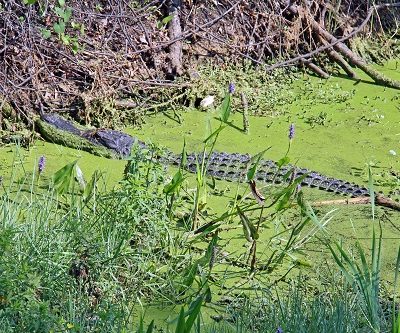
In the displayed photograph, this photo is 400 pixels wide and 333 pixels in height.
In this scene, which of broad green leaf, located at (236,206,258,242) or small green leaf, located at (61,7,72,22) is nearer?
broad green leaf, located at (236,206,258,242)

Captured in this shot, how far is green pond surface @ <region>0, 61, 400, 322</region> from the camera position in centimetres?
479

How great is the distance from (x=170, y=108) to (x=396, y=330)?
12.9 ft

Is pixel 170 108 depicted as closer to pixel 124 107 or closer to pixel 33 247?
pixel 124 107

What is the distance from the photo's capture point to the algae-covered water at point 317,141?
4.91 m

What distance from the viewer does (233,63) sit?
280 inches

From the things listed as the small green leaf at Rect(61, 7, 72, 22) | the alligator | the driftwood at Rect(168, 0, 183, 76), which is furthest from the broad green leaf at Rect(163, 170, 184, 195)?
the driftwood at Rect(168, 0, 183, 76)

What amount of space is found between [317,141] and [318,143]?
0.03 m

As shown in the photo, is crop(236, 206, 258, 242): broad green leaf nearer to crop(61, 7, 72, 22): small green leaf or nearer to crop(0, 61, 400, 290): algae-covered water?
crop(0, 61, 400, 290): algae-covered water

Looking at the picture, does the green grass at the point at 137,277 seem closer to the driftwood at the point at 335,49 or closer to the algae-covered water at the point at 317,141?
the algae-covered water at the point at 317,141

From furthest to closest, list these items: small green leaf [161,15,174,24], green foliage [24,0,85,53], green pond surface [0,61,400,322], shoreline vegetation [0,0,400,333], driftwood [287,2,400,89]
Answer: driftwood [287,2,400,89] < small green leaf [161,15,174,24] < green pond surface [0,61,400,322] < green foliage [24,0,85,53] < shoreline vegetation [0,0,400,333]

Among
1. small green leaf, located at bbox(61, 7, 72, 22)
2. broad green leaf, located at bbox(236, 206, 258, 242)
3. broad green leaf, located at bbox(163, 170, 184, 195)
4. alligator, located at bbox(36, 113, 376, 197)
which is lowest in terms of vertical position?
broad green leaf, located at bbox(236, 206, 258, 242)

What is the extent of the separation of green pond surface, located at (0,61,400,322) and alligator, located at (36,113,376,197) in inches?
2.4

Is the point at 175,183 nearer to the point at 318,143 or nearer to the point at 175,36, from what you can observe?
the point at 318,143

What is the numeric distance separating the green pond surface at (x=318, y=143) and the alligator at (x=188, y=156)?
0.20 feet
